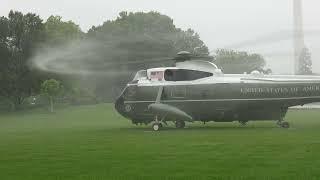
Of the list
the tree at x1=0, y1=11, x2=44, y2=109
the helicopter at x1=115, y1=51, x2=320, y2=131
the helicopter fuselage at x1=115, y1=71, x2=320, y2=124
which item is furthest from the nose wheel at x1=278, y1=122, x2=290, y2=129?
the tree at x1=0, y1=11, x2=44, y2=109

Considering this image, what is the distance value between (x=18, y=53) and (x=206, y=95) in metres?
45.3

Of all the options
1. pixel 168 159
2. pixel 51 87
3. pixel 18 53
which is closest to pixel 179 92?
pixel 168 159

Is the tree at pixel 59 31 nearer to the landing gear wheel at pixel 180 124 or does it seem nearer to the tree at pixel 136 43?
the tree at pixel 136 43

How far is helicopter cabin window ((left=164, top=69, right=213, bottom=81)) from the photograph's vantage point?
3147 cm

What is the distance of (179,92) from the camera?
31.7 m

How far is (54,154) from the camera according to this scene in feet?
58.8

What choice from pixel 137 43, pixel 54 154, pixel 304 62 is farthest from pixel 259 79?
pixel 304 62

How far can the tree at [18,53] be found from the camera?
228 feet

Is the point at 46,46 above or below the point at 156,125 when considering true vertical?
above

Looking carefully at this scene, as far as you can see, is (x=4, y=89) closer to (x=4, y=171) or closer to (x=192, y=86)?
(x=192, y=86)

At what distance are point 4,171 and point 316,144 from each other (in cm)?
1042

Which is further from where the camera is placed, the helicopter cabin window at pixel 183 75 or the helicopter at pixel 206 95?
the helicopter cabin window at pixel 183 75

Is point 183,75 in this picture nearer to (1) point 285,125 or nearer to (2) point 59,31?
(1) point 285,125

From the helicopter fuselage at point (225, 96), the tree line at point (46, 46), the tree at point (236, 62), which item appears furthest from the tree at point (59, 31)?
the helicopter fuselage at point (225, 96)
